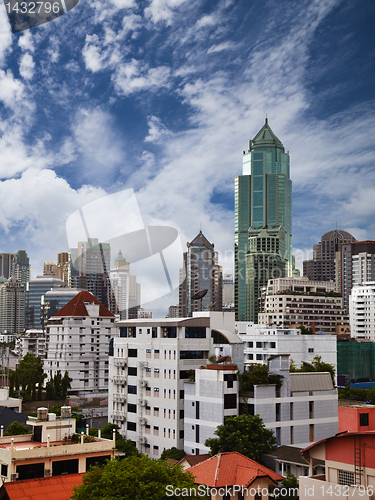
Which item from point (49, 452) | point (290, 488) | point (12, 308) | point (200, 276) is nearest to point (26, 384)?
point (49, 452)

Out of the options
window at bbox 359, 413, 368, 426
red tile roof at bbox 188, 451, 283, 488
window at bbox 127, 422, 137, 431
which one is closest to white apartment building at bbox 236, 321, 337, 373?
window at bbox 127, 422, 137, 431

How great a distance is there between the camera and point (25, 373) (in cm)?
5141

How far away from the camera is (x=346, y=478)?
1093cm

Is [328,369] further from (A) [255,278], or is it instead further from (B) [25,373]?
(A) [255,278]

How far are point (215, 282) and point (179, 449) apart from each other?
3211 inches

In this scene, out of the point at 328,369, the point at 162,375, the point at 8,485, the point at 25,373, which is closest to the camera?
the point at 8,485

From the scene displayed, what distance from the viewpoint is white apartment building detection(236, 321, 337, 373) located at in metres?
46.4

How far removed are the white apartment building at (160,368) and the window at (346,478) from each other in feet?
51.0

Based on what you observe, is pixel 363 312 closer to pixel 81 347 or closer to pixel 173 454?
pixel 81 347

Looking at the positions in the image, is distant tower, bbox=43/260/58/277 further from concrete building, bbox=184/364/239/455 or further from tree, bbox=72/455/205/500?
tree, bbox=72/455/205/500

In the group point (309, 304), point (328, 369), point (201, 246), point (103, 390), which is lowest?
point (103, 390)

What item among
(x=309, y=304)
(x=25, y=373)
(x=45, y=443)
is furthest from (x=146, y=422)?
(x=309, y=304)

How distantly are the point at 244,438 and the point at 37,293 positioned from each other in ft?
322

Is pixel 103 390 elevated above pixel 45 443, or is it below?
below
